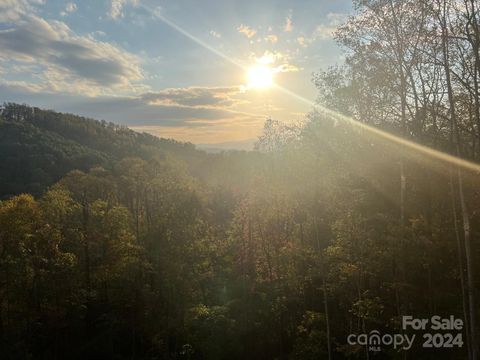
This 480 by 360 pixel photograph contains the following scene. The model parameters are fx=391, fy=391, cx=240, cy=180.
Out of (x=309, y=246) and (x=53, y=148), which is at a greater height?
(x=53, y=148)

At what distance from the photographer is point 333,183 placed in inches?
669

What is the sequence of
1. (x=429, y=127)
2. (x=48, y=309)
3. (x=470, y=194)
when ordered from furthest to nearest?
1. (x=48, y=309)
2. (x=429, y=127)
3. (x=470, y=194)

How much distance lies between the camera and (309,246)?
22.1 m

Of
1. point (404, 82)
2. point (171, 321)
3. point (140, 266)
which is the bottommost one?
point (171, 321)

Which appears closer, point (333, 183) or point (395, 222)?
point (395, 222)

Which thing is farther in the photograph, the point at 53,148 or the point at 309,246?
the point at 53,148

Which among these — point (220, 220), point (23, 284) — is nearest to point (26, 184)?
point (220, 220)

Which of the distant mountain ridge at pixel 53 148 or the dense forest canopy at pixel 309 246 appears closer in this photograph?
the dense forest canopy at pixel 309 246

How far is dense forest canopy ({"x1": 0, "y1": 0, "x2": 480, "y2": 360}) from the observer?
1280 centimetres

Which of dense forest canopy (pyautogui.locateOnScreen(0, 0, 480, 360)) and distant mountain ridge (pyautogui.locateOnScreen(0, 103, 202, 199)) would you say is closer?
dense forest canopy (pyautogui.locateOnScreen(0, 0, 480, 360))

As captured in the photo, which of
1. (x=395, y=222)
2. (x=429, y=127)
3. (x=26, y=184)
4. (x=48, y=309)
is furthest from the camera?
(x=26, y=184)

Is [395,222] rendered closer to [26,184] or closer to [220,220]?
[220,220]

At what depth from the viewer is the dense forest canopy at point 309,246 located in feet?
42.0

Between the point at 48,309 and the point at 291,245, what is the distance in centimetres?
1484
